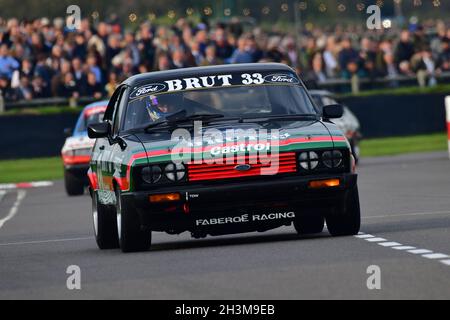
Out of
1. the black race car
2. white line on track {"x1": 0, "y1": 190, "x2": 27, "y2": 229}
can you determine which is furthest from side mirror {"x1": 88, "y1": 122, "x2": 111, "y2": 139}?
the black race car

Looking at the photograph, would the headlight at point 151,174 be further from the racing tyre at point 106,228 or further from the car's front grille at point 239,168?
the racing tyre at point 106,228

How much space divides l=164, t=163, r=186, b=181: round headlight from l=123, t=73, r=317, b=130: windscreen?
3.49 ft

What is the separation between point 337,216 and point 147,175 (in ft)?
5.69

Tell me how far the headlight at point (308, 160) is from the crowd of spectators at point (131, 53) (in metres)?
17.6

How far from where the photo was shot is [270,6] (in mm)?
39344

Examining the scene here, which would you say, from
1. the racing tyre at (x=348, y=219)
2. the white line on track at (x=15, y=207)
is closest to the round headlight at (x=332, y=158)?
the racing tyre at (x=348, y=219)

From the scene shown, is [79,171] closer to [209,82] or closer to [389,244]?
[209,82]

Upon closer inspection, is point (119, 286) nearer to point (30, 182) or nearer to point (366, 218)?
point (366, 218)

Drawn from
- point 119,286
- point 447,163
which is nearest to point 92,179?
point 119,286

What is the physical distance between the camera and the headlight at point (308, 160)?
12969 millimetres

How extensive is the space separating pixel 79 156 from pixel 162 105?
1158 cm

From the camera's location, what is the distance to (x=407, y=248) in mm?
12055

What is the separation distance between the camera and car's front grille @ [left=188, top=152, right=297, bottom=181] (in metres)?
12.8

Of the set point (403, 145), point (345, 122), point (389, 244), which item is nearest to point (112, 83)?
point (345, 122)
